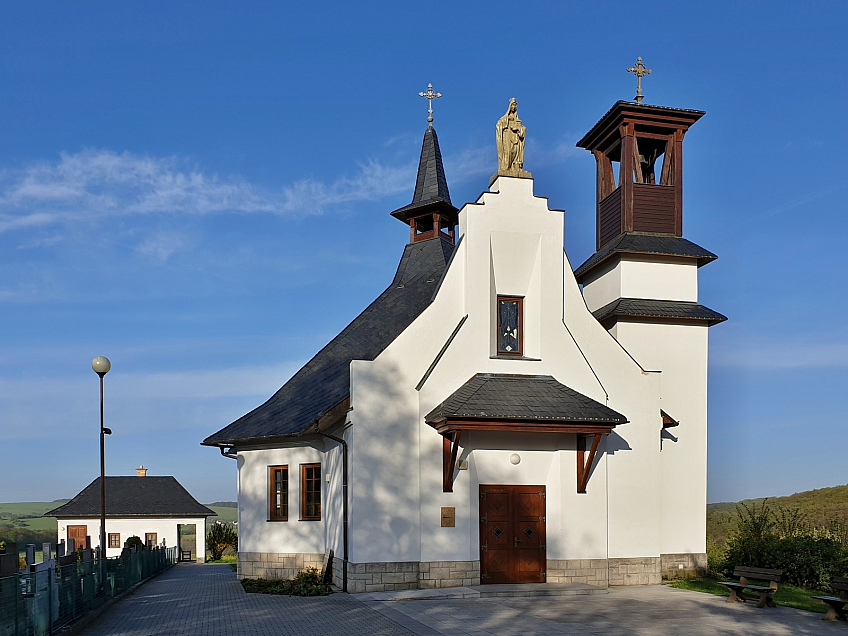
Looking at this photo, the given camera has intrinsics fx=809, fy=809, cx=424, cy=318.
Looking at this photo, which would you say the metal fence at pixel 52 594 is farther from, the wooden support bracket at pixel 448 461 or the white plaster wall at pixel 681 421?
the white plaster wall at pixel 681 421

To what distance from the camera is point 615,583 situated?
17.8m

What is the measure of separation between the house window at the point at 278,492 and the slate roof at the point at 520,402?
522cm

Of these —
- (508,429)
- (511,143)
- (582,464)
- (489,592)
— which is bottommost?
Result: (489,592)

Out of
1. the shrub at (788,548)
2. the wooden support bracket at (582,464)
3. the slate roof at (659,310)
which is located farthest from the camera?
the slate roof at (659,310)

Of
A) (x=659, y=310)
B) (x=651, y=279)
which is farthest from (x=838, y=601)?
(x=651, y=279)

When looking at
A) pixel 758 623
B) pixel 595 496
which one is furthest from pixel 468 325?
pixel 758 623

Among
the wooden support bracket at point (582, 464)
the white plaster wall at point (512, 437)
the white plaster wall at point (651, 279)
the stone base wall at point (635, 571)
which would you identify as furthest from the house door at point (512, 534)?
the white plaster wall at point (651, 279)

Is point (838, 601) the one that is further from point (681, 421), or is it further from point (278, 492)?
point (278, 492)

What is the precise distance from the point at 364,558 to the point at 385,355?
162 inches

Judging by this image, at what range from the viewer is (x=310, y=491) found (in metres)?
19.5

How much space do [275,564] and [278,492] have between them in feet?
5.62

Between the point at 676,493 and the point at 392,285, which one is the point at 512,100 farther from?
the point at 676,493

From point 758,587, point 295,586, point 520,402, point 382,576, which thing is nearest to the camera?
point 758,587

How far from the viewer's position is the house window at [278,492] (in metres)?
19.9
